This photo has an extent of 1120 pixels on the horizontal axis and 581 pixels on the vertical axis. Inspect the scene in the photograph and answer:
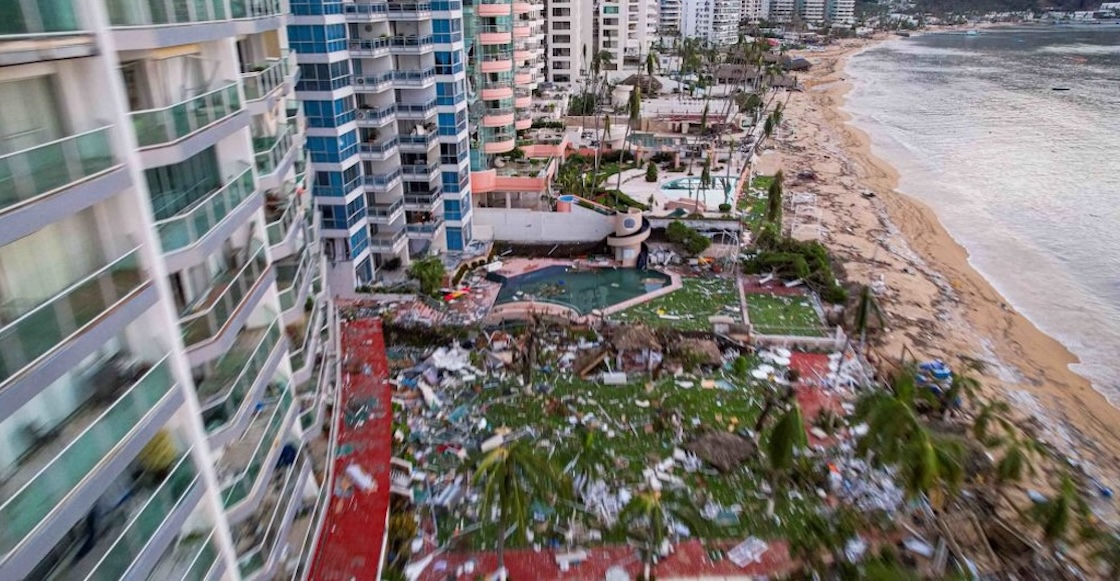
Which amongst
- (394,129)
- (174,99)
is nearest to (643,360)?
(394,129)

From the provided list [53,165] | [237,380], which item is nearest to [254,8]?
[237,380]

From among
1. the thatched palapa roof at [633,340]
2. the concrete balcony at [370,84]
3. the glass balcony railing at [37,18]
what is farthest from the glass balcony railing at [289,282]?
the concrete balcony at [370,84]

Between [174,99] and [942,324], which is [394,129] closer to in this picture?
[174,99]

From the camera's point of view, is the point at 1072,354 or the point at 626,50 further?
the point at 626,50

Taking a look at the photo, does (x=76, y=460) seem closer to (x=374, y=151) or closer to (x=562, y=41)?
(x=374, y=151)

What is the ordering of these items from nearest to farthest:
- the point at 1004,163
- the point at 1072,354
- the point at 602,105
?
the point at 1072,354, the point at 1004,163, the point at 602,105
